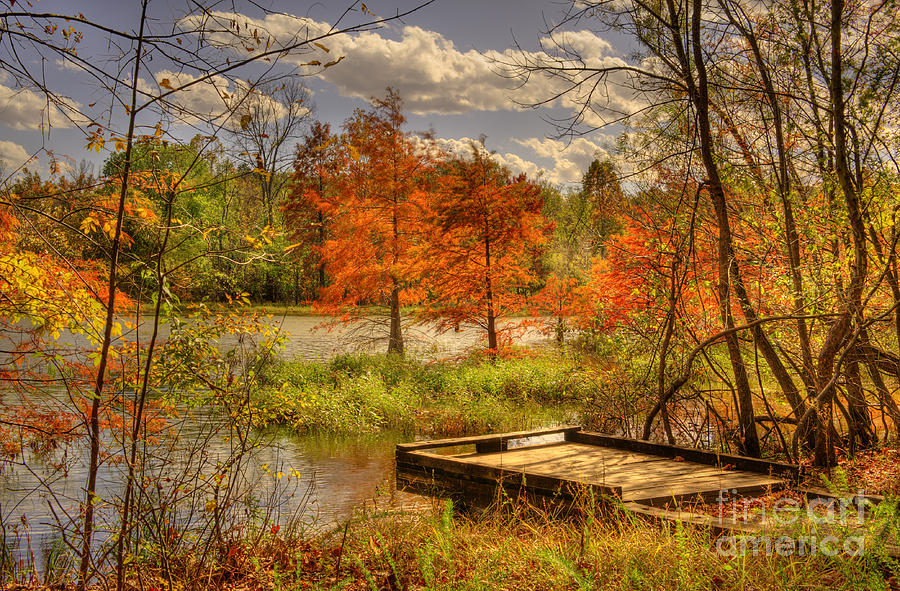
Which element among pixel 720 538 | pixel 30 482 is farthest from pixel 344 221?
pixel 720 538

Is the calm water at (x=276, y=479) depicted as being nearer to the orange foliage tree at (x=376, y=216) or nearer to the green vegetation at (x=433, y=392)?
the green vegetation at (x=433, y=392)

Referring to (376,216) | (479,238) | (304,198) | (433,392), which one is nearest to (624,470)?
(433,392)

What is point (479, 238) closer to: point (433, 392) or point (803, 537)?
point (433, 392)

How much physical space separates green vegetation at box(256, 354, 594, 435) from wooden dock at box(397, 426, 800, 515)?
432 cm

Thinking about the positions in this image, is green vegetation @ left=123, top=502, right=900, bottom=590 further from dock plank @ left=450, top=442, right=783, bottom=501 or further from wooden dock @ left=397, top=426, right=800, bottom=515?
dock plank @ left=450, top=442, right=783, bottom=501

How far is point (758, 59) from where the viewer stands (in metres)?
7.29

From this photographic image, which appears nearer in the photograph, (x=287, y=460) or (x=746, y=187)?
(x=746, y=187)

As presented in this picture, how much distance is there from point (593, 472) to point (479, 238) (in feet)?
35.5

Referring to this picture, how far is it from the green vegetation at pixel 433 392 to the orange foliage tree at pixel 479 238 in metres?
1.52

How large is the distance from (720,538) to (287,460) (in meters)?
8.01

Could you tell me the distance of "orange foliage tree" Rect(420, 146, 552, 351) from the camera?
54.8ft

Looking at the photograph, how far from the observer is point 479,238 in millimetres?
17031

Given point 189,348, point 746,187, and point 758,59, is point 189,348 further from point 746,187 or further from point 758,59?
point 758,59

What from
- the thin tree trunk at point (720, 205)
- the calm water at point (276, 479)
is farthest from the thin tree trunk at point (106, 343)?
the thin tree trunk at point (720, 205)
